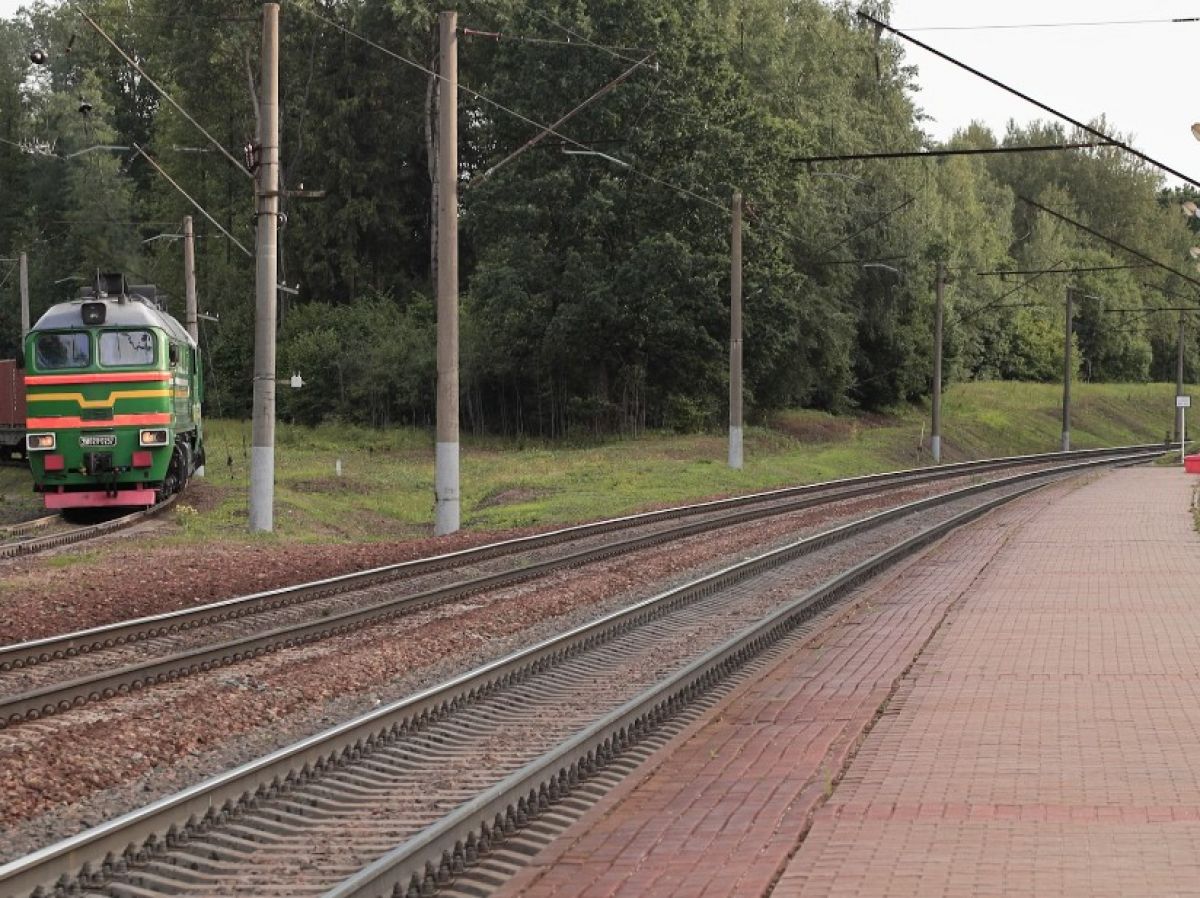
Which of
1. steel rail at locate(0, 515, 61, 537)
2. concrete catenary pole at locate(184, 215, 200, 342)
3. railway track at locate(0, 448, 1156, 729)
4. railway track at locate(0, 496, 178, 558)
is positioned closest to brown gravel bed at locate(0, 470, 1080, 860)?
railway track at locate(0, 448, 1156, 729)

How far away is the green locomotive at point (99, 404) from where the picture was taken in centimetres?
2827

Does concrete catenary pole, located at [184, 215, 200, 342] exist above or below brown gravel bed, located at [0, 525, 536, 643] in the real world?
above

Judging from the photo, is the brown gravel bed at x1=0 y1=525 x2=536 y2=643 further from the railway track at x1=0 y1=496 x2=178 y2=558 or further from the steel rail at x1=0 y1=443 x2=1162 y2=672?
the steel rail at x1=0 y1=443 x2=1162 y2=672

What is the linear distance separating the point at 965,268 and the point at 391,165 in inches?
1035

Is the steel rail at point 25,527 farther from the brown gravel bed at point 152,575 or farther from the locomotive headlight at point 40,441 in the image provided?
the brown gravel bed at point 152,575

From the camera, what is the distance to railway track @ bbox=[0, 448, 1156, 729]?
11.7m

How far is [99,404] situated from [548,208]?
1140 inches

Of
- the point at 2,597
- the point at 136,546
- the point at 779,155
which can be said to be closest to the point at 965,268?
the point at 779,155

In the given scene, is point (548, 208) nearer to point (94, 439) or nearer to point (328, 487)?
point (328, 487)

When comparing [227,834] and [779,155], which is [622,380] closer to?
[779,155]

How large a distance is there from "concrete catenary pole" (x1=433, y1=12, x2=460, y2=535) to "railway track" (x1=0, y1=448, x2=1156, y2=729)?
213cm

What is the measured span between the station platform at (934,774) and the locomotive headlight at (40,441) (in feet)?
54.1

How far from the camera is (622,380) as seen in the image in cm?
5838

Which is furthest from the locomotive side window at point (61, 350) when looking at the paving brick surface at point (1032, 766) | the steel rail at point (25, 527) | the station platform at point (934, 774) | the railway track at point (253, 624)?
the paving brick surface at point (1032, 766)
